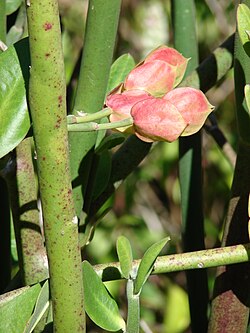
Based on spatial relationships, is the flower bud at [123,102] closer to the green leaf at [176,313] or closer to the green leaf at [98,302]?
the green leaf at [98,302]

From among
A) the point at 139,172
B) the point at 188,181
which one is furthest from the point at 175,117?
the point at 139,172

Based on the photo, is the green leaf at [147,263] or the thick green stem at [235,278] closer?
the green leaf at [147,263]

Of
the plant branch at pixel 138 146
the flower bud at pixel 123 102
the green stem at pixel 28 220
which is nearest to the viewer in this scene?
the flower bud at pixel 123 102

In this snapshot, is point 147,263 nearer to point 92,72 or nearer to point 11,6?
point 92,72

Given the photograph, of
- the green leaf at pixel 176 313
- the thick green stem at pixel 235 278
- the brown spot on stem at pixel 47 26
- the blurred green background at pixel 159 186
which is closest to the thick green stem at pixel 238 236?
the thick green stem at pixel 235 278

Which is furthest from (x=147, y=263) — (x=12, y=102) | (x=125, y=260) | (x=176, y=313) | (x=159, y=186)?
(x=159, y=186)

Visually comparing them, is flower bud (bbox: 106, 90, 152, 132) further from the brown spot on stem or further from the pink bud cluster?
the brown spot on stem
